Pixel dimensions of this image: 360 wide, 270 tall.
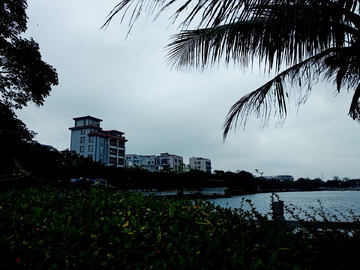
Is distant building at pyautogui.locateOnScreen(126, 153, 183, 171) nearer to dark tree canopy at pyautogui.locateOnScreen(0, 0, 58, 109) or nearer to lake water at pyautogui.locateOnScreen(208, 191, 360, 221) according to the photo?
lake water at pyautogui.locateOnScreen(208, 191, 360, 221)

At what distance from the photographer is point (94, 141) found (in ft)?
210

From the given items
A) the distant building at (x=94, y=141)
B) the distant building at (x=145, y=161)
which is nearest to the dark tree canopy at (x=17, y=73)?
the distant building at (x=94, y=141)

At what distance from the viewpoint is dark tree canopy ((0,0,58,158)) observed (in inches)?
384

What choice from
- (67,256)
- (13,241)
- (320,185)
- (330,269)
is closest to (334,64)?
(330,269)

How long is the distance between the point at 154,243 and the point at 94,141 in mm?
65445

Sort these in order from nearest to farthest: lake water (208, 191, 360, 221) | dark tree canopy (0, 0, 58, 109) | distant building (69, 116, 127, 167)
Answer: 1. dark tree canopy (0, 0, 58, 109)
2. lake water (208, 191, 360, 221)
3. distant building (69, 116, 127, 167)

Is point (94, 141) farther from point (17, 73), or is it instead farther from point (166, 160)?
point (17, 73)

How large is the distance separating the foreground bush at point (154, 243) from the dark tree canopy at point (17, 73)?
26.7 feet

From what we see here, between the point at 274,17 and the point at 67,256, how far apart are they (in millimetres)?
2814

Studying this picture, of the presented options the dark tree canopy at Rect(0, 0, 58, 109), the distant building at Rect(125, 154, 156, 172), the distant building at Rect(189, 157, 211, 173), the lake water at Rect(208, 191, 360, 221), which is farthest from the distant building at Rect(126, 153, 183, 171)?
the dark tree canopy at Rect(0, 0, 58, 109)

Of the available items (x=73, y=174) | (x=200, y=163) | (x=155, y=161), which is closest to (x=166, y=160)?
(x=155, y=161)

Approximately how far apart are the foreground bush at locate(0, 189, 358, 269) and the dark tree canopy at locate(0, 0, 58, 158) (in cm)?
814

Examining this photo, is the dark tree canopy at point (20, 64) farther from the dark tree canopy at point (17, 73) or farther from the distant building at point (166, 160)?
the distant building at point (166, 160)

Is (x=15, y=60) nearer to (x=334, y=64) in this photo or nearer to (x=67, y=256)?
(x=67, y=256)
